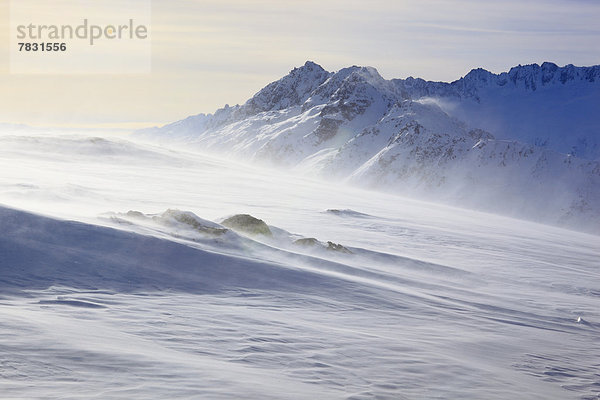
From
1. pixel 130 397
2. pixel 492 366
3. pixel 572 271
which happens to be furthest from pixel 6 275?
pixel 572 271

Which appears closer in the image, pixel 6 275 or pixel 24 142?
pixel 6 275

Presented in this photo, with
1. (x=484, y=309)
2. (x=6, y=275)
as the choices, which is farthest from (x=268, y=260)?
(x=6, y=275)

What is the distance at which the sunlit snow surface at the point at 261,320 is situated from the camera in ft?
24.2

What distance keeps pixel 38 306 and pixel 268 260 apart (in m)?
7.17

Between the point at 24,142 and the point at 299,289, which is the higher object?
the point at 24,142

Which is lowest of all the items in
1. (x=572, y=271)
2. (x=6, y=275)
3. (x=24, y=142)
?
(x=572, y=271)

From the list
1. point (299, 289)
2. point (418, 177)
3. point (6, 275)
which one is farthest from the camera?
point (418, 177)

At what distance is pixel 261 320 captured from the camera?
1062 centimetres

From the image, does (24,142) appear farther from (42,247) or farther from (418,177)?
(418,177)

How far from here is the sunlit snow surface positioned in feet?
24.2

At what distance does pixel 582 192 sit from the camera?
127m

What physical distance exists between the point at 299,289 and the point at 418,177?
14248cm

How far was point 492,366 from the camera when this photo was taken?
9.82 m

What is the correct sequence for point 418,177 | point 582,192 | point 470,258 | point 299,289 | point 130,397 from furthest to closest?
point 418,177 < point 582,192 < point 470,258 < point 299,289 < point 130,397
